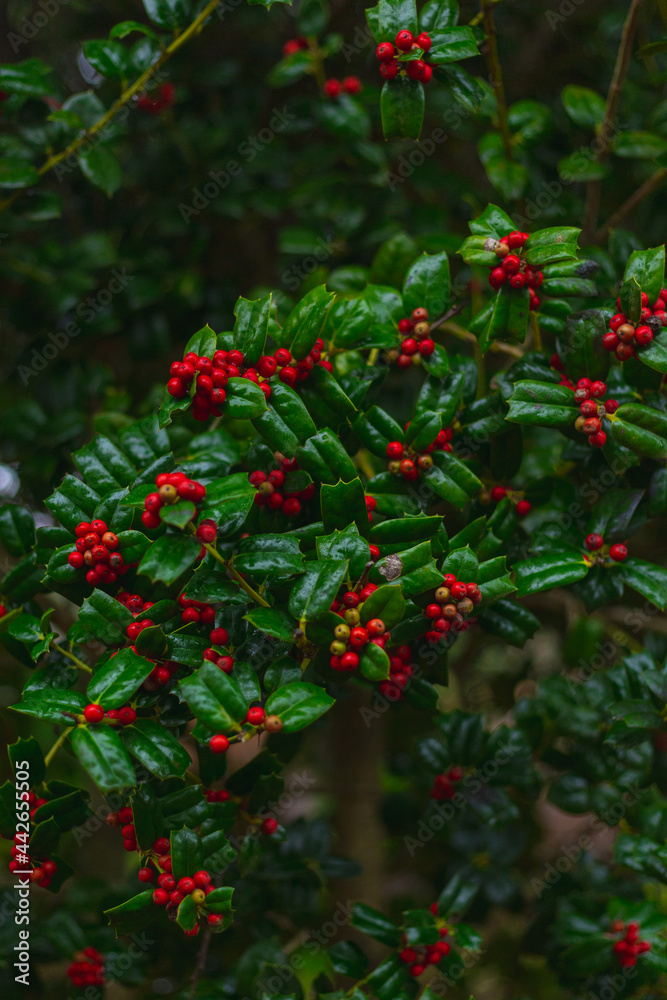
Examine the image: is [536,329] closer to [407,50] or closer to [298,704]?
[407,50]

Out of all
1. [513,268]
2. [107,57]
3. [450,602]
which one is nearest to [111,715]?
[450,602]

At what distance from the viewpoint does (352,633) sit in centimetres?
91

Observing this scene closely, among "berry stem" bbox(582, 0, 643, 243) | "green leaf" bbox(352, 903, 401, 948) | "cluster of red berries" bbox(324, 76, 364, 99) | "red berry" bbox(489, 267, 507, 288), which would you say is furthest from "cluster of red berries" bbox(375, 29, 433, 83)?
"green leaf" bbox(352, 903, 401, 948)

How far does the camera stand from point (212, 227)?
2.05 metres

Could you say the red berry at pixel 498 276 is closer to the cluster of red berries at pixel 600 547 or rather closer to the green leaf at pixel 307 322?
the green leaf at pixel 307 322

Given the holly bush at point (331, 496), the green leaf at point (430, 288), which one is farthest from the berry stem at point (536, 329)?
the green leaf at point (430, 288)

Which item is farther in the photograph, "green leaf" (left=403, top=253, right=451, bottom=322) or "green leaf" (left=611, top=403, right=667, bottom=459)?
"green leaf" (left=403, top=253, right=451, bottom=322)

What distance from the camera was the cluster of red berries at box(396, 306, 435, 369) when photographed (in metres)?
1.19

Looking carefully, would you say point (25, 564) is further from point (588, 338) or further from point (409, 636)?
point (588, 338)

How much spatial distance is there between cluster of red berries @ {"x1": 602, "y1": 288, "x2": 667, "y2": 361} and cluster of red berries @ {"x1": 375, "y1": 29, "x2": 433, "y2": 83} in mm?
487

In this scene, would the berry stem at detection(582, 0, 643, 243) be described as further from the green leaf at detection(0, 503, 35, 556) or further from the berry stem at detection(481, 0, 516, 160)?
the green leaf at detection(0, 503, 35, 556)

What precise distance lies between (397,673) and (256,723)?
30 centimetres

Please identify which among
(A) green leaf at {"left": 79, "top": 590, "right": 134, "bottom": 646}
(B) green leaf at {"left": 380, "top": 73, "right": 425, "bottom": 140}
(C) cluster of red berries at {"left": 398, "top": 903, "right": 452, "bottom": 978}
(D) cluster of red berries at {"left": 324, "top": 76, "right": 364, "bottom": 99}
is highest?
(D) cluster of red berries at {"left": 324, "top": 76, "right": 364, "bottom": 99}

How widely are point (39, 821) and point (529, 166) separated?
1.59 m
